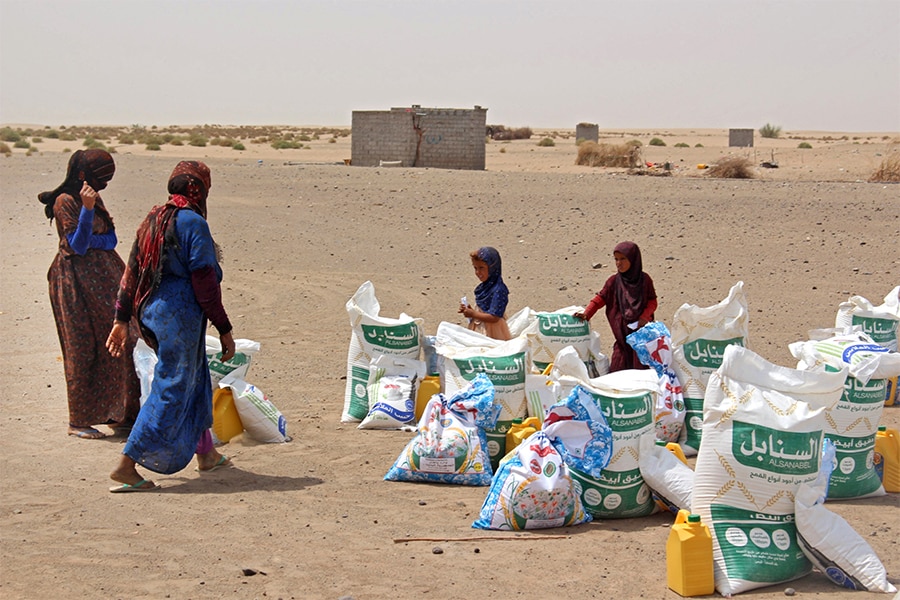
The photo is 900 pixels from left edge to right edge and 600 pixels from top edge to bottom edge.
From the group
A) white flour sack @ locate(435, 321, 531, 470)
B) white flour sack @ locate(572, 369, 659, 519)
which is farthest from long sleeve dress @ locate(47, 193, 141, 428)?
white flour sack @ locate(572, 369, 659, 519)

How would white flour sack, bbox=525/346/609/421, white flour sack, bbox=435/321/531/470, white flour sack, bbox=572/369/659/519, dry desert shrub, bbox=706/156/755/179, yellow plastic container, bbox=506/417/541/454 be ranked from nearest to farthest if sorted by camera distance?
white flour sack, bbox=572/369/659/519, white flour sack, bbox=525/346/609/421, yellow plastic container, bbox=506/417/541/454, white flour sack, bbox=435/321/531/470, dry desert shrub, bbox=706/156/755/179

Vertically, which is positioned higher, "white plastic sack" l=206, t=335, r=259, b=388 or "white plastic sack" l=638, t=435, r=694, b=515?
"white plastic sack" l=206, t=335, r=259, b=388

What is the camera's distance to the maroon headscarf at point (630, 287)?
21.8 ft

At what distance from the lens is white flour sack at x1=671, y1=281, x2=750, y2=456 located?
5.97 m

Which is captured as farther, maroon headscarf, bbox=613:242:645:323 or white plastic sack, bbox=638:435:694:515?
maroon headscarf, bbox=613:242:645:323

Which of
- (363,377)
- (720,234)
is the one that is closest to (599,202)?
(720,234)

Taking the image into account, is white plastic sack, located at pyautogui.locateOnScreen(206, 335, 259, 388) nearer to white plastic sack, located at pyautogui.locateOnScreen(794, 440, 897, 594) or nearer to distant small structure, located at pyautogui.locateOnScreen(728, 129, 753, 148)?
white plastic sack, located at pyautogui.locateOnScreen(794, 440, 897, 594)

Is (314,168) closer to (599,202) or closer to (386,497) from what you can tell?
(599,202)

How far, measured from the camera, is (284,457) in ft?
19.8

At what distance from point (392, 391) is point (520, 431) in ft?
4.75

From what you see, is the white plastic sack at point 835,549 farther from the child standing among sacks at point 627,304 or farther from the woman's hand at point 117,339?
the woman's hand at point 117,339

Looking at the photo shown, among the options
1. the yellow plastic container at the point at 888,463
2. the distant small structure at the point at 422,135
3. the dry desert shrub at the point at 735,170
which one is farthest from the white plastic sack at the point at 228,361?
the distant small structure at the point at 422,135

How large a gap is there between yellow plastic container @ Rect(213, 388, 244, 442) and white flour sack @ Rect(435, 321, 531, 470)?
1.34m

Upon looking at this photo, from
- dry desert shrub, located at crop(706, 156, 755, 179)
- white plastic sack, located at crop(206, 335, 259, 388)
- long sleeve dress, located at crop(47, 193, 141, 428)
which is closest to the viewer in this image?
white plastic sack, located at crop(206, 335, 259, 388)
